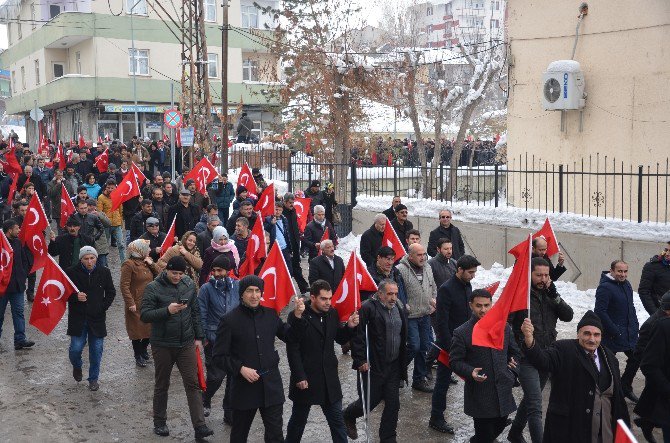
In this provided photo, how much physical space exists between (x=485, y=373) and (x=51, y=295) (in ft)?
17.9

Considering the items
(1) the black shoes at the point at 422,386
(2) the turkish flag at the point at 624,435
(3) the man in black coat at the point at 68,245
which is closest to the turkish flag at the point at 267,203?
(3) the man in black coat at the point at 68,245

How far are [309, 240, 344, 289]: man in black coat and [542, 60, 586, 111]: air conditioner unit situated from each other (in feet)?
29.1

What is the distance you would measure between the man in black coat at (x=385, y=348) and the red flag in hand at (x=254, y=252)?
299cm

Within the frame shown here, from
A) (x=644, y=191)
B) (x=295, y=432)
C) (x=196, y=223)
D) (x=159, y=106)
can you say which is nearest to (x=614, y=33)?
(x=644, y=191)

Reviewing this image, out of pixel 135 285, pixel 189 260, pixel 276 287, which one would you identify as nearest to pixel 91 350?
pixel 135 285

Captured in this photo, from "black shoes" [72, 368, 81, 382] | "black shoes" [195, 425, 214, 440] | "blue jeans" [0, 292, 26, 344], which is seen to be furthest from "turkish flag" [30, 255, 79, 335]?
"black shoes" [195, 425, 214, 440]

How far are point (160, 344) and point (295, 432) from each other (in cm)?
173

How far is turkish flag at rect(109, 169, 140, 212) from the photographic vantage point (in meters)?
17.7

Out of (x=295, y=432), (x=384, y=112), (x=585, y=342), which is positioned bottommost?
(x=295, y=432)

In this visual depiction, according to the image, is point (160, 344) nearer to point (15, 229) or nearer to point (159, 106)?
point (15, 229)

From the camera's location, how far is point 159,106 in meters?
48.4

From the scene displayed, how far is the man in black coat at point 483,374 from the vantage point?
7480mm

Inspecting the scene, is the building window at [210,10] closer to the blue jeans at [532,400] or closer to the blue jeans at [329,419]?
the blue jeans at [532,400]

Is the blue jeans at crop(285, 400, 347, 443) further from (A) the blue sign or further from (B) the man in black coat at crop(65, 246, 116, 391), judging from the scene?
(A) the blue sign
